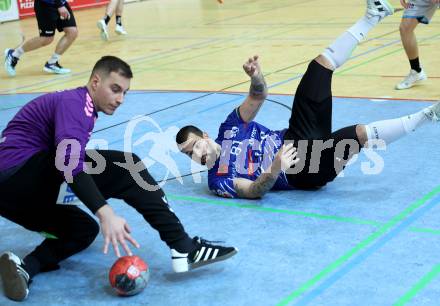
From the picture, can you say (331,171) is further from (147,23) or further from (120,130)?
(147,23)

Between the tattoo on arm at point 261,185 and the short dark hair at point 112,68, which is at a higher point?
the short dark hair at point 112,68

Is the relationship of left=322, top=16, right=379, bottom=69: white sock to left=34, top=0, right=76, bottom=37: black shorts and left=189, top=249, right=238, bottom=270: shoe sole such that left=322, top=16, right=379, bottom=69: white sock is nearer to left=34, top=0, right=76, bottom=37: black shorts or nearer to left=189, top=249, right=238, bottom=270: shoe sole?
left=189, top=249, right=238, bottom=270: shoe sole

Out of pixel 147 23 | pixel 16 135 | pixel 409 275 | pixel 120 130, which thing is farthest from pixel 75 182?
pixel 147 23

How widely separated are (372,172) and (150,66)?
530 centimetres

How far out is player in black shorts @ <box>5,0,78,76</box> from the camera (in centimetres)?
902

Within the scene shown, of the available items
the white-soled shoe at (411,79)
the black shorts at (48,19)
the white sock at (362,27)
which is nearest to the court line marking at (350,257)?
the white sock at (362,27)

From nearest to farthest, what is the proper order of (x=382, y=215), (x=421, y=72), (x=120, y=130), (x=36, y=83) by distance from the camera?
(x=382, y=215), (x=120, y=130), (x=421, y=72), (x=36, y=83)

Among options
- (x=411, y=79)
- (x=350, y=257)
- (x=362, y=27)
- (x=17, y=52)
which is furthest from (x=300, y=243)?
(x=17, y=52)

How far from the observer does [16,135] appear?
3393 millimetres

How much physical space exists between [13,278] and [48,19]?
6.48 meters

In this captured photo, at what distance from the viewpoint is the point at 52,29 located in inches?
367

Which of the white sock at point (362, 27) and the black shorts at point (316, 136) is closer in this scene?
the black shorts at point (316, 136)

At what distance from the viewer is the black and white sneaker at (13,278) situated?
3.28m

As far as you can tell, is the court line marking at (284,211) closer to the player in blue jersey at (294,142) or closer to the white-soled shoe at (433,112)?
the player in blue jersey at (294,142)
